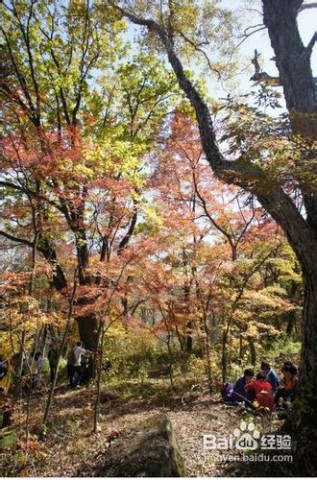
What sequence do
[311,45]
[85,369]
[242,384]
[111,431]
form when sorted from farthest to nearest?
[85,369], [242,384], [111,431], [311,45]

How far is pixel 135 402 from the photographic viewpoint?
940 centimetres

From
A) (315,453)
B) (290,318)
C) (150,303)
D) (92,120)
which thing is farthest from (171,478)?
(290,318)

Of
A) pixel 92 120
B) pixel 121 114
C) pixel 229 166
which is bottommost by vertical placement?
pixel 229 166

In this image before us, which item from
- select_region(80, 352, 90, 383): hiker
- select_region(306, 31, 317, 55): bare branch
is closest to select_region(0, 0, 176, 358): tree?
select_region(80, 352, 90, 383): hiker

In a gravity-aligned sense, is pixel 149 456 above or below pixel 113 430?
above

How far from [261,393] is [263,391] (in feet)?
0.19

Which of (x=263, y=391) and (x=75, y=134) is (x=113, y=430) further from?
(x=75, y=134)

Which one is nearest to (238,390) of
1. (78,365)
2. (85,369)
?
(78,365)

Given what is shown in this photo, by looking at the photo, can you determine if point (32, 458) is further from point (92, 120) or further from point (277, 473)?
point (92, 120)

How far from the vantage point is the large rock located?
168 inches

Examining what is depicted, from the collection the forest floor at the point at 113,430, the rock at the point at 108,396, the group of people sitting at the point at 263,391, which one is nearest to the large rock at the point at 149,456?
the forest floor at the point at 113,430

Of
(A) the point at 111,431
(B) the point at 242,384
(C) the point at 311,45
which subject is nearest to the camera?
Result: (C) the point at 311,45

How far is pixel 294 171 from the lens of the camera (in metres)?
4.31

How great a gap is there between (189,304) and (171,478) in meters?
5.87
